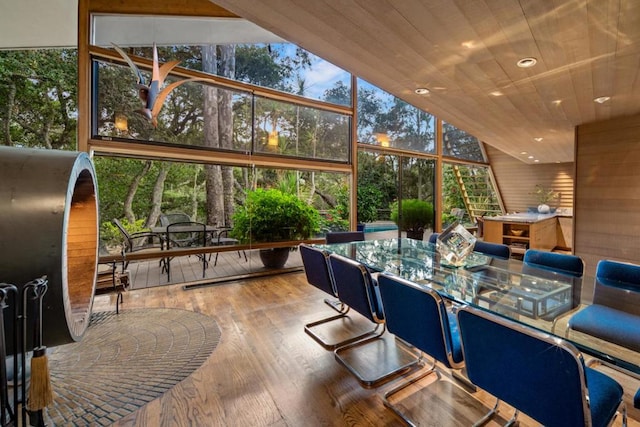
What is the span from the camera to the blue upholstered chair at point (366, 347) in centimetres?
218

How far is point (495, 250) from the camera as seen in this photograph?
10.9 ft

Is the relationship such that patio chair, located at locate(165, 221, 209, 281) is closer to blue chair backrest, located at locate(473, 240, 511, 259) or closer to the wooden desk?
blue chair backrest, located at locate(473, 240, 511, 259)

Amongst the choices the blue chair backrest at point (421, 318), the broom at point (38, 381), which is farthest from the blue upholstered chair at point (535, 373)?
the broom at point (38, 381)

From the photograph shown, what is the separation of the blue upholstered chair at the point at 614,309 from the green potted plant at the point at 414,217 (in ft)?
15.7

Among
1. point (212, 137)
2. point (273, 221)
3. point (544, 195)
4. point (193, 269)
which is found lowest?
point (193, 269)

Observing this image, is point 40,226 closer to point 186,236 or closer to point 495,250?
point 186,236

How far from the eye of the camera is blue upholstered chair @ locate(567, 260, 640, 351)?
1623mm

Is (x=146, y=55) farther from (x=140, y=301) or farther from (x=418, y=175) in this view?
(x=418, y=175)

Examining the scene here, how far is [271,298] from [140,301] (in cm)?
167

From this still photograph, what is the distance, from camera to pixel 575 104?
348 centimetres

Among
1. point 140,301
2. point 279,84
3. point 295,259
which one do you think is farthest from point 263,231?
point 279,84

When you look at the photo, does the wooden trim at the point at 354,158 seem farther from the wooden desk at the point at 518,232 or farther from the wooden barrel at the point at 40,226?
the wooden barrel at the point at 40,226

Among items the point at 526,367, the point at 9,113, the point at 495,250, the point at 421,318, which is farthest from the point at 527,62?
the point at 9,113

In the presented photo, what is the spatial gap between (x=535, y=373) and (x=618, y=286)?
5.91ft
